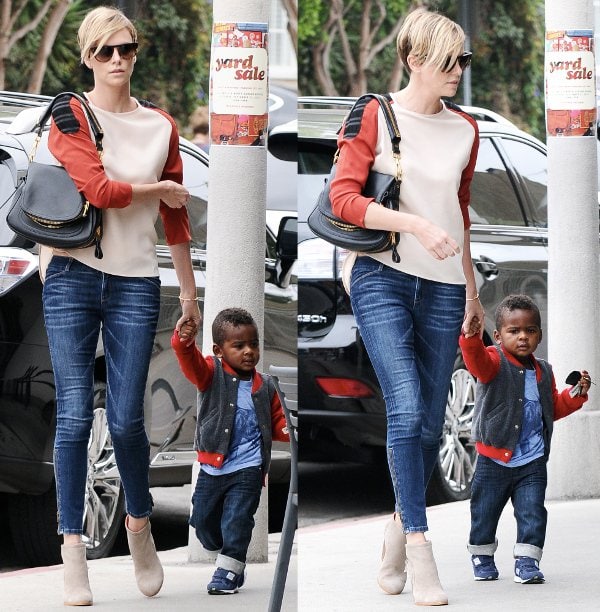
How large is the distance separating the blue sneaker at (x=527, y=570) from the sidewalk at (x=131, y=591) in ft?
2.13

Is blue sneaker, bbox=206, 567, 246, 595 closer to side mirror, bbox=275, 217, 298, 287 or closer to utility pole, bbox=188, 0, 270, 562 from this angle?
utility pole, bbox=188, 0, 270, 562

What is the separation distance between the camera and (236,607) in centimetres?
381

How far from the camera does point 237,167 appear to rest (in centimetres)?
422

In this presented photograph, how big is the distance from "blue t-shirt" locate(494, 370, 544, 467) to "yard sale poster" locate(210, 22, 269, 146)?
1052mm

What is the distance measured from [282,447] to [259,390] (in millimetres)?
406

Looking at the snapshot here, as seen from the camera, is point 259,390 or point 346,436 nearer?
point 259,390

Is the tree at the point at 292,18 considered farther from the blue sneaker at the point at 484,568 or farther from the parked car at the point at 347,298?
the blue sneaker at the point at 484,568

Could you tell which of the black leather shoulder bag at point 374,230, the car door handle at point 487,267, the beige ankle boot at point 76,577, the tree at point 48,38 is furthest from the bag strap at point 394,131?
the car door handle at point 487,267

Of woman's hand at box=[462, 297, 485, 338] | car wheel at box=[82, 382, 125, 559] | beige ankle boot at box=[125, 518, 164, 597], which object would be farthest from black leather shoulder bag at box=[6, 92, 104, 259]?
woman's hand at box=[462, 297, 485, 338]

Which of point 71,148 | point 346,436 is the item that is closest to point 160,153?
point 71,148

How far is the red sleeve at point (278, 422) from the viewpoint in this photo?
12.6 ft

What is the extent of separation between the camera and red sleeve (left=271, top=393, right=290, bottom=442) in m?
3.85

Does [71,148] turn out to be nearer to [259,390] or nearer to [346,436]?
[259,390]

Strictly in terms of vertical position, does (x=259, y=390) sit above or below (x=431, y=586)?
above
